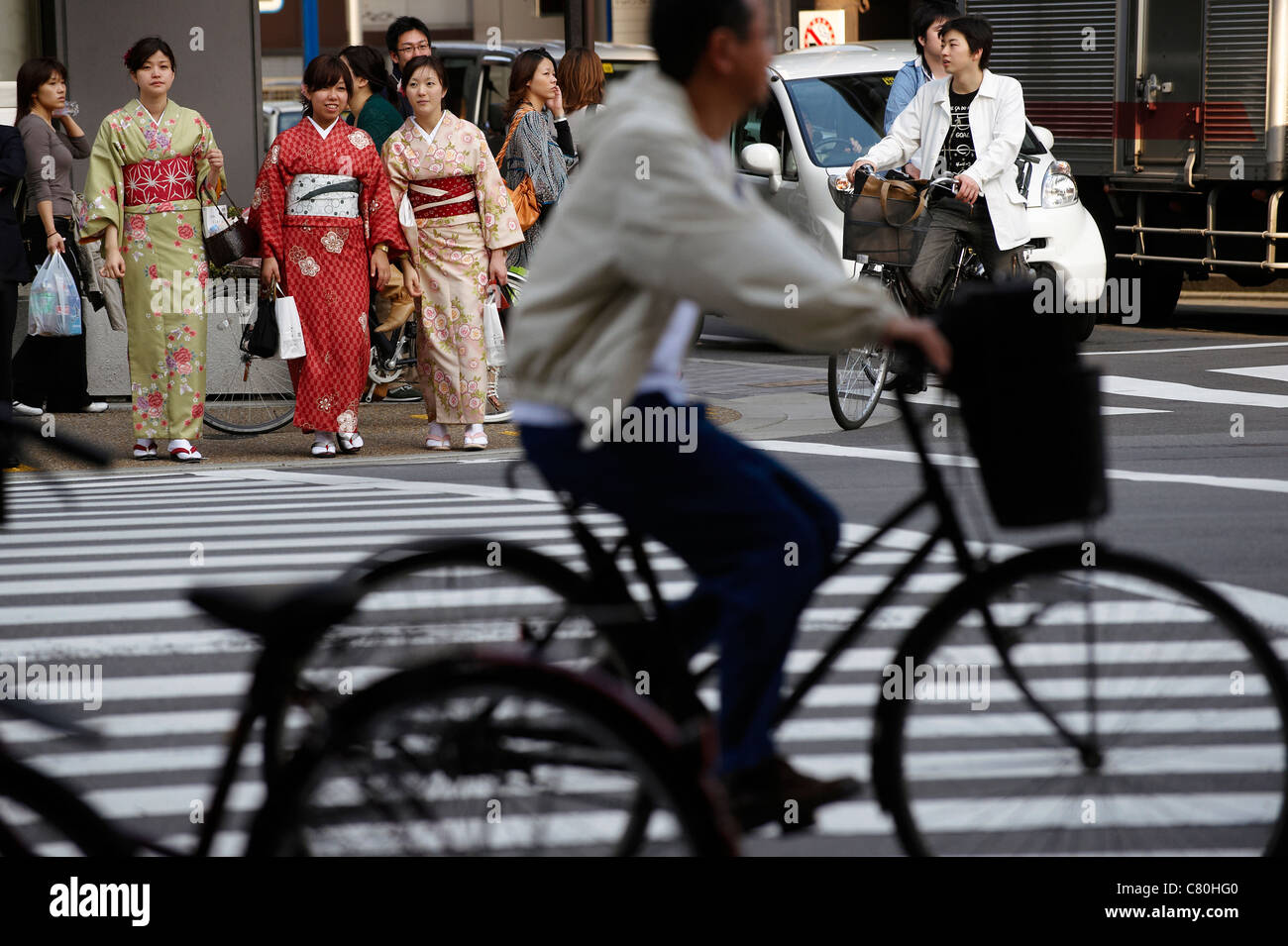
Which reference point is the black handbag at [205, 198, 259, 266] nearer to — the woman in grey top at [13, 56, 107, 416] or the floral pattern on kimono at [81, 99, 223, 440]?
the floral pattern on kimono at [81, 99, 223, 440]

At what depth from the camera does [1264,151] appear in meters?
15.2

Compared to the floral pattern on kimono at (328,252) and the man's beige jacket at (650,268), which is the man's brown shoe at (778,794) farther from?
the floral pattern on kimono at (328,252)

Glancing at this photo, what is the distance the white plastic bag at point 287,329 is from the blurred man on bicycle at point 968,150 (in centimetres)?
309

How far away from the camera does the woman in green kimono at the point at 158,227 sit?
9.68 metres

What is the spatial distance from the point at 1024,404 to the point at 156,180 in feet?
24.1

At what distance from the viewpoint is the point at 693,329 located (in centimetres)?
341

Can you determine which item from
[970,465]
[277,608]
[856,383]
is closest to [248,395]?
[856,383]

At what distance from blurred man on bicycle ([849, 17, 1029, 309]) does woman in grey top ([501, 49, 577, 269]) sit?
5.98 feet

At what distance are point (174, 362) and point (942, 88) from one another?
14.7 feet

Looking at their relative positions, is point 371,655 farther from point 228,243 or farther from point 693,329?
point 228,243

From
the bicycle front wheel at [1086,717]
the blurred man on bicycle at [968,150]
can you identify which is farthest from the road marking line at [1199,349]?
the bicycle front wheel at [1086,717]

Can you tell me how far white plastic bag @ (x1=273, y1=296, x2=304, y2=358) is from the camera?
10.1 meters

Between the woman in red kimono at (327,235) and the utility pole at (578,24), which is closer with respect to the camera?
the woman in red kimono at (327,235)

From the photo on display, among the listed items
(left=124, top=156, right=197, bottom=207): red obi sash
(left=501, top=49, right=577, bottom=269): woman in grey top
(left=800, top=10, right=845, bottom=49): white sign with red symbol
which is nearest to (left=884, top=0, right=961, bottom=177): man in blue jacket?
(left=501, top=49, right=577, bottom=269): woman in grey top
